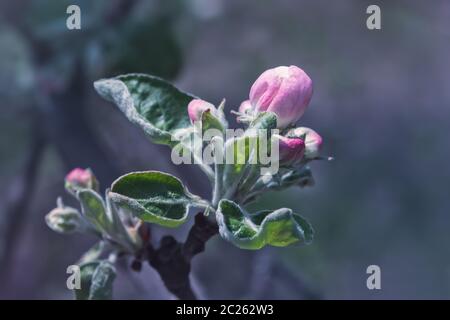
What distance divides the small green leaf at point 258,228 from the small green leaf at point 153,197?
0.14 feet

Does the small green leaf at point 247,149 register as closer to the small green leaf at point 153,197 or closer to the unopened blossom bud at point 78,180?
the small green leaf at point 153,197

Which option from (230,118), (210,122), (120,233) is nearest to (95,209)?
(120,233)

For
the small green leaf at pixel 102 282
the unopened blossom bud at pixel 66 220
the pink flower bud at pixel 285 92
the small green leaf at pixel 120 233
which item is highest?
the pink flower bud at pixel 285 92

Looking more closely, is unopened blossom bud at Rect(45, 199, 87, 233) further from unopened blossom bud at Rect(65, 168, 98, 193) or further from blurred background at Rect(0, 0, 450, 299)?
blurred background at Rect(0, 0, 450, 299)

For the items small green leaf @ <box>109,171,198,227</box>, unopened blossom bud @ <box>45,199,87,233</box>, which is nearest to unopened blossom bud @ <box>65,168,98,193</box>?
unopened blossom bud @ <box>45,199,87,233</box>

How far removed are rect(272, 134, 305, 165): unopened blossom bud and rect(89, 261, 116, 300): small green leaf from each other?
23 centimetres

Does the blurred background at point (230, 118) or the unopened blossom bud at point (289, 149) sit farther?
the blurred background at point (230, 118)

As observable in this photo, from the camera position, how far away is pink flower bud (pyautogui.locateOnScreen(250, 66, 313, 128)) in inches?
24.9

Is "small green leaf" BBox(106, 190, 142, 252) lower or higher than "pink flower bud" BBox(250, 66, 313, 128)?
lower

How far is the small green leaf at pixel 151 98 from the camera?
2.46ft

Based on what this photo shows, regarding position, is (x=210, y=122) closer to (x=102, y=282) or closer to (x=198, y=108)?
(x=198, y=108)

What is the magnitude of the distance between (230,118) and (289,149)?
62.0 inches

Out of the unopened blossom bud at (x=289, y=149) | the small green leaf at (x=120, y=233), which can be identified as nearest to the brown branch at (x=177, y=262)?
the small green leaf at (x=120, y=233)
